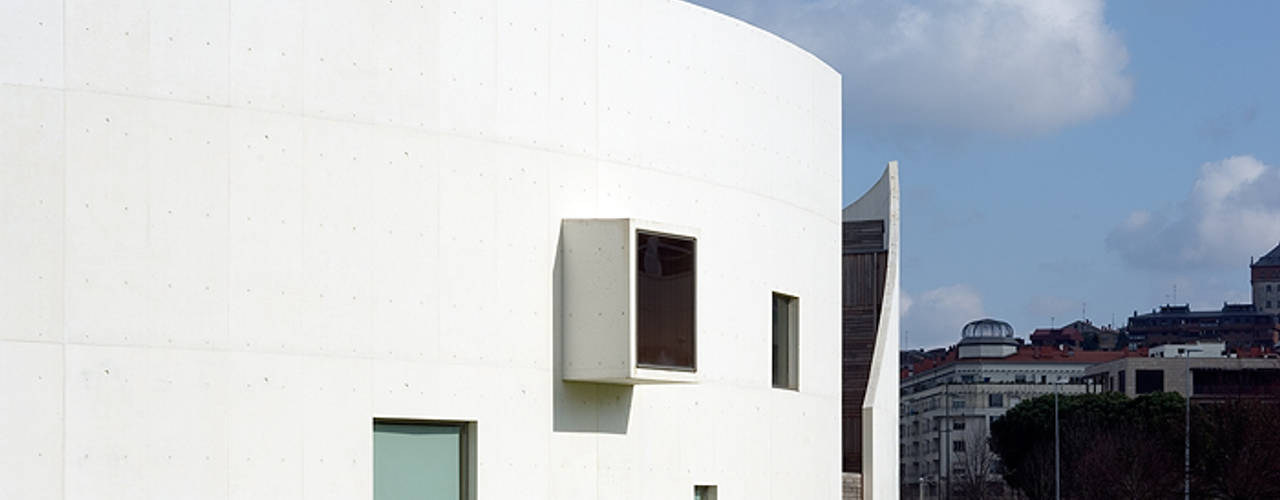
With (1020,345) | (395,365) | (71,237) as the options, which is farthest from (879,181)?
(1020,345)

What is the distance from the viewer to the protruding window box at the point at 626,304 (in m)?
16.4

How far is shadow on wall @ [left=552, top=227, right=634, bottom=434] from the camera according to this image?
1661cm

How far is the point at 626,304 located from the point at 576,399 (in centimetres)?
116

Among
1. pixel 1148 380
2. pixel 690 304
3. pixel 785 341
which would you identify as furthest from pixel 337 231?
pixel 1148 380

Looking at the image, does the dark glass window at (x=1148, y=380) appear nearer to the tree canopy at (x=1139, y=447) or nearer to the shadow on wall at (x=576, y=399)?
the tree canopy at (x=1139, y=447)

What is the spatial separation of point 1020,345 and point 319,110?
595 ft

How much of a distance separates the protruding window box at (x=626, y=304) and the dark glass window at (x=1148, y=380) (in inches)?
4484

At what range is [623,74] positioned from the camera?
57.3ft

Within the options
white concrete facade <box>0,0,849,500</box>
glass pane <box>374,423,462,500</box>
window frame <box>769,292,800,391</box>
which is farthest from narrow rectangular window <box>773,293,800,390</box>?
glass pane <box>374,423,462,500</box>

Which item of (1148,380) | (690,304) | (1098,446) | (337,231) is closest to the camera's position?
(337,231)

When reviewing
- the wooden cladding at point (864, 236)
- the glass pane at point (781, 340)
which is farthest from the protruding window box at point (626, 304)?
the wooden cladding at point (864, 236)

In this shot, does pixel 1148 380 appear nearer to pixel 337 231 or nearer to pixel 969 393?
pixel 969 393

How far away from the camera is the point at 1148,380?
414 ft

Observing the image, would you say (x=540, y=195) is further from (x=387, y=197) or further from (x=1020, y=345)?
(x=1020, y=345)
